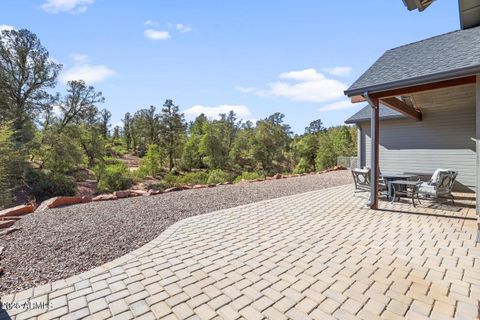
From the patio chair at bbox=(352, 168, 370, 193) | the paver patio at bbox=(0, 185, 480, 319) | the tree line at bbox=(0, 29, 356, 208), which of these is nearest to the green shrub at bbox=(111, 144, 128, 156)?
the tree line at bbox=(0, 29, 356, 208)

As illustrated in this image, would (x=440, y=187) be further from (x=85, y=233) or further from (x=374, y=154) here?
(x=85, y=233)

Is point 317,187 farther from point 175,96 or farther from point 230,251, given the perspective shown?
point 175,96

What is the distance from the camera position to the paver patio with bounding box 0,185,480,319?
6.74 feet

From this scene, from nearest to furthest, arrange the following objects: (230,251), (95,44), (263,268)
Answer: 1. (263,268)
2. (230,251)
3. (95,44)

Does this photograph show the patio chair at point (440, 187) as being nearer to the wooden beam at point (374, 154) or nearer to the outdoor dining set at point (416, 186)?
the outdoor dining set at point (416, 186)

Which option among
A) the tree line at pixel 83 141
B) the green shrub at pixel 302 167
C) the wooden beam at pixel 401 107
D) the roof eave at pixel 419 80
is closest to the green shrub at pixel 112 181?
the tree line at pixel 83 141

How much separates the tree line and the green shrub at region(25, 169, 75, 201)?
0.14ft

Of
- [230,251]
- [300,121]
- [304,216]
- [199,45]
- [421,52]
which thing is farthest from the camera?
[300,121]

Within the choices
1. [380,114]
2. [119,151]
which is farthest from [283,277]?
[119,151]

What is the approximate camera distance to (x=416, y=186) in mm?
5949

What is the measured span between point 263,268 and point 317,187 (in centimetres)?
635

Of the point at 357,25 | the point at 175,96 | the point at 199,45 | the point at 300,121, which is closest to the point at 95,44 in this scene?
the point at 199,45

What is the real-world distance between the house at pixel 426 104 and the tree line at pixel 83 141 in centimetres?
1110

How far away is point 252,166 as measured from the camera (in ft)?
98.5
